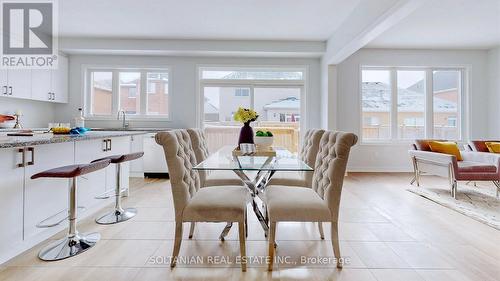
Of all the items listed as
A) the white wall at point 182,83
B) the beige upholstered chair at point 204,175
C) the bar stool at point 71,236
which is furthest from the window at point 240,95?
the bar stool at point 71,236

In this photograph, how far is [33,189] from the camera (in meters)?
1.98

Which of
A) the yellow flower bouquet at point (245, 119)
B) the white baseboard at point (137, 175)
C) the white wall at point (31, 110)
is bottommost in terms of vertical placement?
the white baseboard at point (137, 175)

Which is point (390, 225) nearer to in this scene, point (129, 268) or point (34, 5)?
point (129, 268)

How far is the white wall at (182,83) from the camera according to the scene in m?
5.40

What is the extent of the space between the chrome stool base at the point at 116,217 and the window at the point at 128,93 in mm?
3025

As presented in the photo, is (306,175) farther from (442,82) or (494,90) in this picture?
(494,90)

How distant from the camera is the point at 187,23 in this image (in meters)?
4.32

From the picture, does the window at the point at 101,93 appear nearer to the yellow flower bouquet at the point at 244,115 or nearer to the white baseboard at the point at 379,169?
the yellow flower bouquet at the point at 244,115

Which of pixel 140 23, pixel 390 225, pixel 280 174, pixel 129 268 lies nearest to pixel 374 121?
pixel 390 225

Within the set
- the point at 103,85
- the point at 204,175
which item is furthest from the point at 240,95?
the point at 204,175

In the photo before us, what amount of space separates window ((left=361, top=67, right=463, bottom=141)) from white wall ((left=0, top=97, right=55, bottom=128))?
690 cm

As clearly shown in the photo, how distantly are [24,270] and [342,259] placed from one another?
90.9 inches

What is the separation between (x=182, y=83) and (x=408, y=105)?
5223 mm

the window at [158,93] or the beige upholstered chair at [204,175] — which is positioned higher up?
the window at [158,93]
